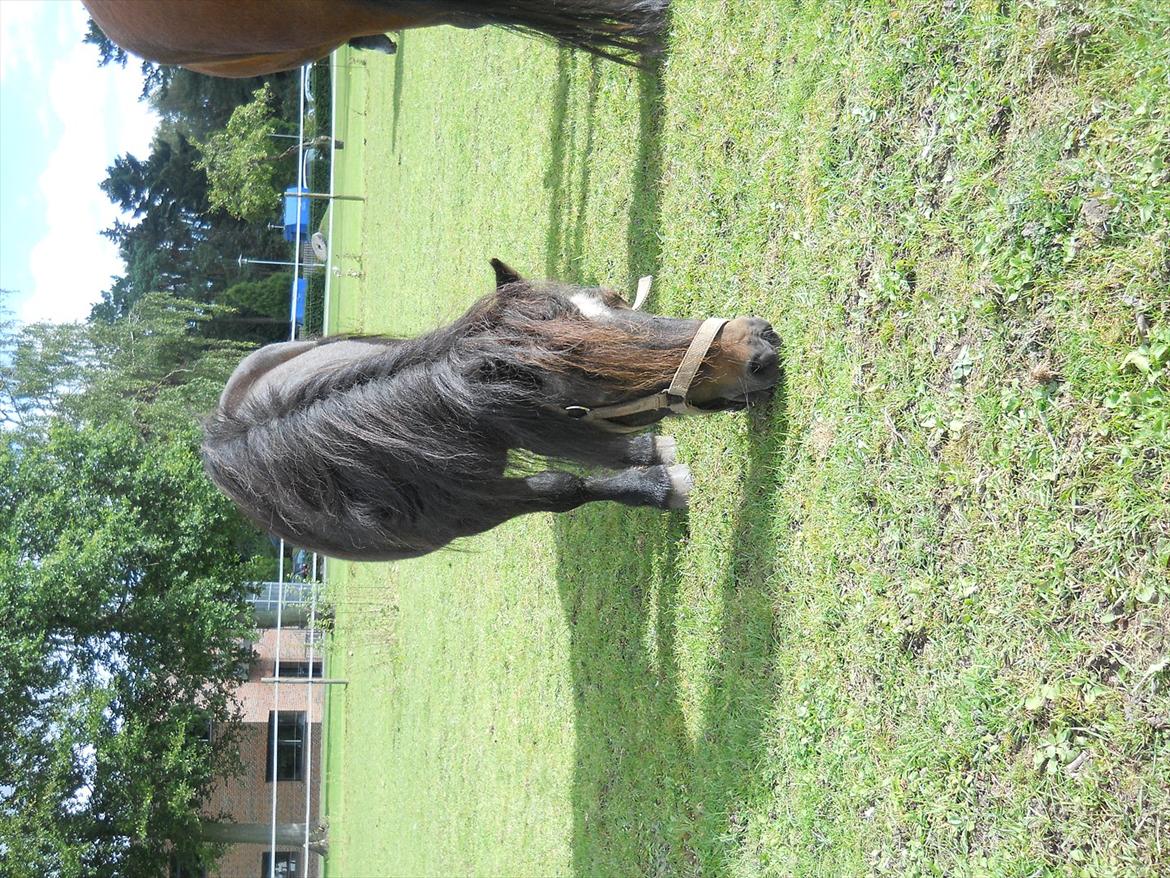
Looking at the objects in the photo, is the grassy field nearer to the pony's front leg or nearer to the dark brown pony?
the pony's front leg

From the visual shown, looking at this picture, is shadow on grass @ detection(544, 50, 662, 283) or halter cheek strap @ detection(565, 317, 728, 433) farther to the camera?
shadow on grass @ detection(544, 50, 662, 283)

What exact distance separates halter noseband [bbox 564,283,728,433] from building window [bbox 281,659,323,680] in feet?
55.4

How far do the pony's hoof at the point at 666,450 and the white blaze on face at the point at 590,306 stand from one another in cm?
138

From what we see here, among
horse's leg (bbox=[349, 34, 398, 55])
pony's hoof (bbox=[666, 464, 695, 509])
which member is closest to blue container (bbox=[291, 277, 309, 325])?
horse's leg (bbox=[349, 34, 398, 55])

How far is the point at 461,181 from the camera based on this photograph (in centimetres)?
945

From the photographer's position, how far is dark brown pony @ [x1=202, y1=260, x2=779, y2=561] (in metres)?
2.98

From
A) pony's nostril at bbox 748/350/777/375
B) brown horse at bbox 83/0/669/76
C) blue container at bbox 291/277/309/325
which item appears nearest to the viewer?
pony's nostril at bbox 748/350/777/375

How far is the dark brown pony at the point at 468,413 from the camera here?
117 inches

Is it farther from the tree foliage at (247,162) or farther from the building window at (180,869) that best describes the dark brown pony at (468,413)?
the tree foliage at (247,162)

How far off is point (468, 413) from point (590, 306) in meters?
0.54

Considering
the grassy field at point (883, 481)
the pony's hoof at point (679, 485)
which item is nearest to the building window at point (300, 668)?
the grassy field at point (883, 481)

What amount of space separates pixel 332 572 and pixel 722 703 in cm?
1404

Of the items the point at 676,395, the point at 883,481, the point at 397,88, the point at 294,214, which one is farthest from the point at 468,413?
the point at 294,214

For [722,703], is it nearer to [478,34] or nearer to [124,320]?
[478,34]
